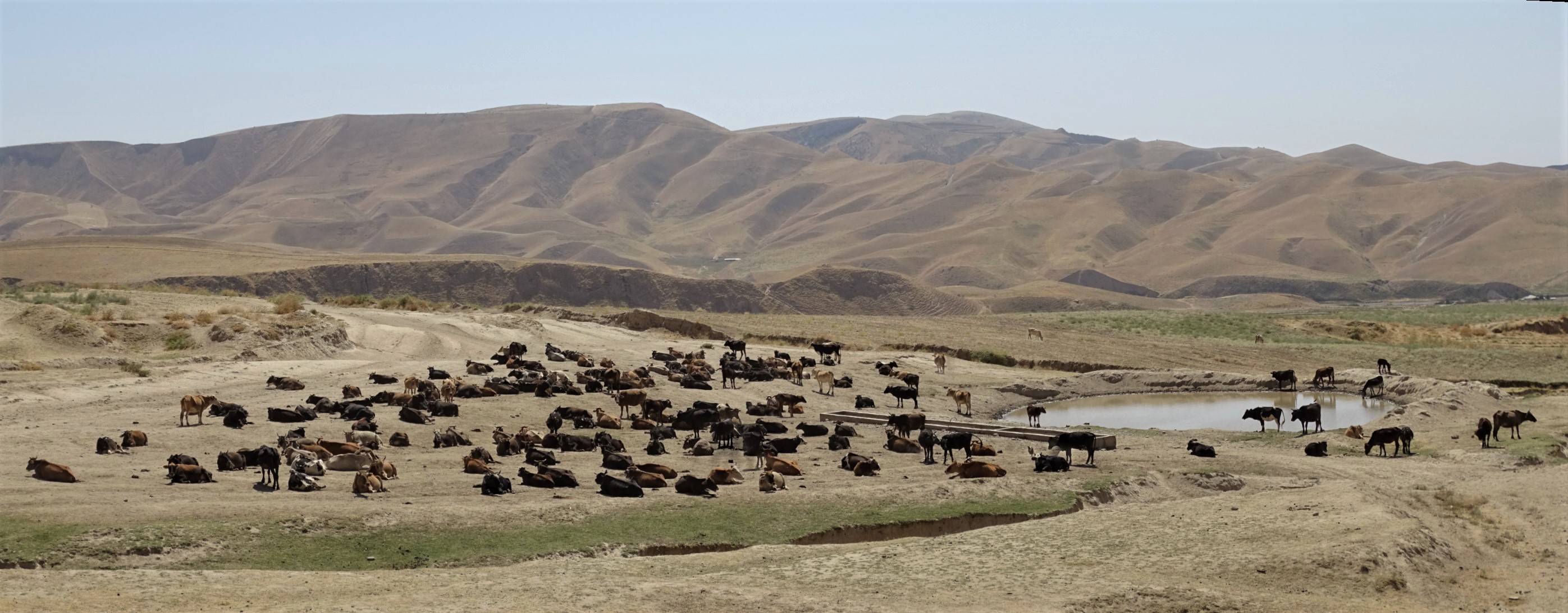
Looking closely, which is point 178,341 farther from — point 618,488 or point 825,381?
point 618,488

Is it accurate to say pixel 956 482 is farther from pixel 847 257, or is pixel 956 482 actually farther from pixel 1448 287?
pixel 847 257

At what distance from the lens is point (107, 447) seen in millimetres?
20547

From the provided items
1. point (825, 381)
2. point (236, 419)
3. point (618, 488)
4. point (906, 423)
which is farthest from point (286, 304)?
point (618, 488)

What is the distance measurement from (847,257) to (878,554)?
17009 cm

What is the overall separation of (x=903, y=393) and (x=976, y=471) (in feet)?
42.8

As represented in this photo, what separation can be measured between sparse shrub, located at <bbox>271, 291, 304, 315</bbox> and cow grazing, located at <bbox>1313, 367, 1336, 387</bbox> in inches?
1291

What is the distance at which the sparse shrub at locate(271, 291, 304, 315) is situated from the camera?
140ft

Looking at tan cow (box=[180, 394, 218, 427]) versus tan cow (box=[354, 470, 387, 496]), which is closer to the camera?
tan cow (box=[354, 470, 387, 496])

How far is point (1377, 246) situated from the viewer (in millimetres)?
174750

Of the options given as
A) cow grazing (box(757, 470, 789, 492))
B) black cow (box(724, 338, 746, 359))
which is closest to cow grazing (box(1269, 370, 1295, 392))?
black cow (box(724, 338, 746, 359))

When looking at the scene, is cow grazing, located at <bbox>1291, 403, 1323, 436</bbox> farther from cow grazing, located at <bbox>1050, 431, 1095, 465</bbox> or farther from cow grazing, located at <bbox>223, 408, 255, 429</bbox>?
cow grazing, located at <bbox>223, 408, 255, 429</bbox>

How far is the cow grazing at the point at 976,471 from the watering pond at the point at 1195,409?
39.1 feet

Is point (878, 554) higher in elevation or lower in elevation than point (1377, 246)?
lower

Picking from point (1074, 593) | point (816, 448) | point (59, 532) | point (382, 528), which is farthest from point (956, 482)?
point (59, 532)
